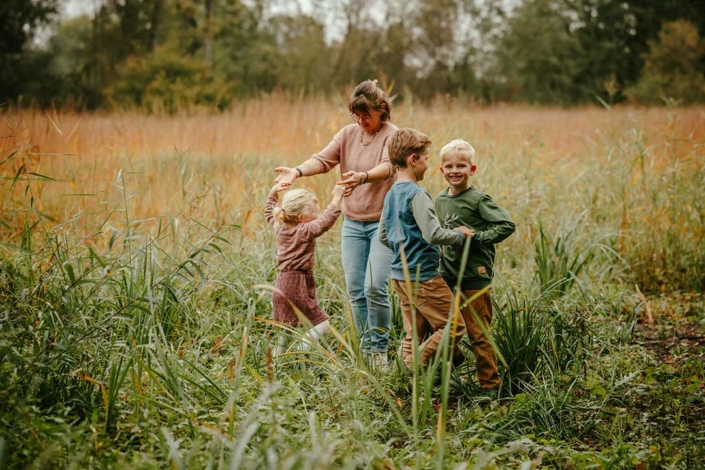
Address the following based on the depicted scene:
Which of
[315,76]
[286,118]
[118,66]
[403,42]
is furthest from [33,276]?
[403,42]

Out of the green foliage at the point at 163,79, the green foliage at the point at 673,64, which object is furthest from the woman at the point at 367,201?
the green foliage at the point at 673,64

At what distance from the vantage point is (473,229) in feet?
10.2

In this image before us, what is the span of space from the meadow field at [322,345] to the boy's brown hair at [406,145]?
1.00 metres

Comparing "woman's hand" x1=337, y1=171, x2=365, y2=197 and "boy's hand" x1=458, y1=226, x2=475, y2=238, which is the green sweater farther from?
"woman's hand" x1=337, y1=171, x2=365, y2=197

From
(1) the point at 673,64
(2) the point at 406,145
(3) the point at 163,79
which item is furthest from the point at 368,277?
(1) the point at 673,64

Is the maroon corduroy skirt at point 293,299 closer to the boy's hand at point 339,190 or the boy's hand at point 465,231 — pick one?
the boy's hand at point 339,190

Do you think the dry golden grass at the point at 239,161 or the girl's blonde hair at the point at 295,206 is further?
the dry golden grass at the point at 239,161

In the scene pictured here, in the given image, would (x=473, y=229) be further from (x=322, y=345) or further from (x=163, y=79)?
(x=163, y=79)

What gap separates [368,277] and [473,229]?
0.86 m

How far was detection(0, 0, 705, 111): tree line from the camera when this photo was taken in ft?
66.2

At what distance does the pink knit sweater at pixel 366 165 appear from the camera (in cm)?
368

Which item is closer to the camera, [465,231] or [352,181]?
[465,231]

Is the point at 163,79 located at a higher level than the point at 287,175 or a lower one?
higher

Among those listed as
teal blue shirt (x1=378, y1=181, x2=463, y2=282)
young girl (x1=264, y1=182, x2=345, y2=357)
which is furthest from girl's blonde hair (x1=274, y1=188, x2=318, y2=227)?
teal blue shirt (x1=378, y1=181, x2=463, y2=282)
